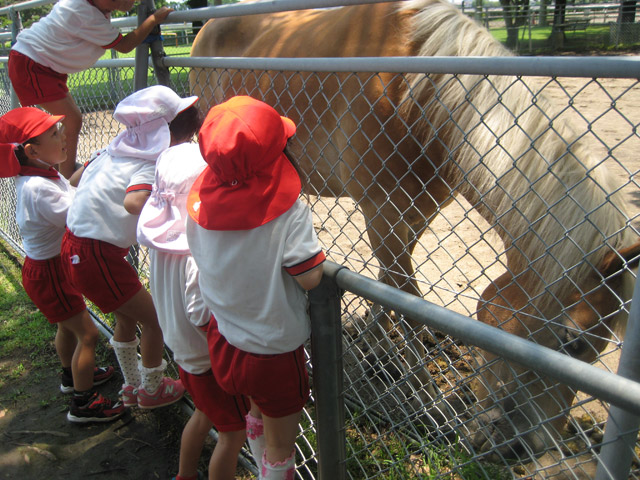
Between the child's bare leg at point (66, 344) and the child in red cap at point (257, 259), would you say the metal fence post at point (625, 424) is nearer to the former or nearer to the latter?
the child in red cap at point (257, 259)

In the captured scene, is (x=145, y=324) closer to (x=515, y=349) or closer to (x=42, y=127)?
(x=42, y=127)

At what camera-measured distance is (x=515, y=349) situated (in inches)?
40.8

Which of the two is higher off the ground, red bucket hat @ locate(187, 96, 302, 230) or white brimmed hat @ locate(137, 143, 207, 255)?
red bucket hat @ locate(187, 96, 302, 230)

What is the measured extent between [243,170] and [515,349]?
2.65 ft

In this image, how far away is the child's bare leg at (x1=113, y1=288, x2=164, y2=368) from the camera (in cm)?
235

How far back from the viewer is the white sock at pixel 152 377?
253 centimetres

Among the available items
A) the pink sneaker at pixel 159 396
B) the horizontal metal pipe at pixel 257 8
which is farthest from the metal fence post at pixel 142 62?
the pink sneaker at pixel 159 396

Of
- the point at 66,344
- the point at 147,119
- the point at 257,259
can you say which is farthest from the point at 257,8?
the point at 66,344

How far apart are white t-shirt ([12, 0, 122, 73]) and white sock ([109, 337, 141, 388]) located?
166 cm

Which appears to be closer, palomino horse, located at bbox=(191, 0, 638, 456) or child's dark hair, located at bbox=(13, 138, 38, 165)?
palomino horse, located at bbox=(191, 0, 638, 456)

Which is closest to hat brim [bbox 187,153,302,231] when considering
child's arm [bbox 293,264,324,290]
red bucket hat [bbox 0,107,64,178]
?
child's arm [bbox 293,264,324,290]

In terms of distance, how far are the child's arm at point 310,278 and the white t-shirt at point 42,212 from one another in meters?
1.63

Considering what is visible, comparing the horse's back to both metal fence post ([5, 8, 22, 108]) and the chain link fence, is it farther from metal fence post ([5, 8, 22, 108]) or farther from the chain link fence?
metal fence post ([5, 8, 22, 108])

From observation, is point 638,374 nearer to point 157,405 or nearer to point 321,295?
point 321,295
